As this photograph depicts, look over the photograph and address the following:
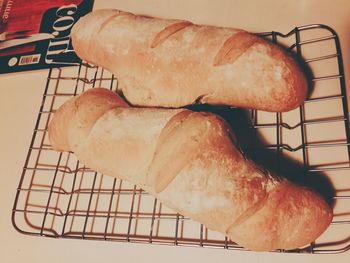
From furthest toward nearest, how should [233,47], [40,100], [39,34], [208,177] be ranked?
[39,34] < [40,100] < [233,47] < [208,177]

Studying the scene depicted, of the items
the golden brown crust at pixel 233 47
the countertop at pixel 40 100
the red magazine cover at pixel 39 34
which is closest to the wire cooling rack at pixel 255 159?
the countertop at pixel 40 100

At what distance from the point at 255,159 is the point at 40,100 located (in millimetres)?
776

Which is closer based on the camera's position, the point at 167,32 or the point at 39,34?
the point at 167,32

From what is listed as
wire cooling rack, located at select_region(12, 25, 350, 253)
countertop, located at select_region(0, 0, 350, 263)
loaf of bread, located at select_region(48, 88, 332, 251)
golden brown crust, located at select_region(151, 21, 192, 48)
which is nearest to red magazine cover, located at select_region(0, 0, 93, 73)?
countertop, located at select_region(0, 0, 350, 263)

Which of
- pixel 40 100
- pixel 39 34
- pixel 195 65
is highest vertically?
pixel 195 65

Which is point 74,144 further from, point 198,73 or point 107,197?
point 198,73

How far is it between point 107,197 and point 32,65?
60 cm

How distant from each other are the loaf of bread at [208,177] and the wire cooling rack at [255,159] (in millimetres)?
92

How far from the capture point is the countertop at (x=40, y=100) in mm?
850

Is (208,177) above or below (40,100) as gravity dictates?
above

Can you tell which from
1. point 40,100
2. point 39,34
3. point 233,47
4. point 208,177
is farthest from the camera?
point 39,34

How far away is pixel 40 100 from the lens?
119 cm

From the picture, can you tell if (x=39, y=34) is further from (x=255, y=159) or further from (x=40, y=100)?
(x=255, y=159)

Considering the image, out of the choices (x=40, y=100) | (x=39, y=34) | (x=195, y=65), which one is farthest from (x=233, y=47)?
(x=39, y=34)
